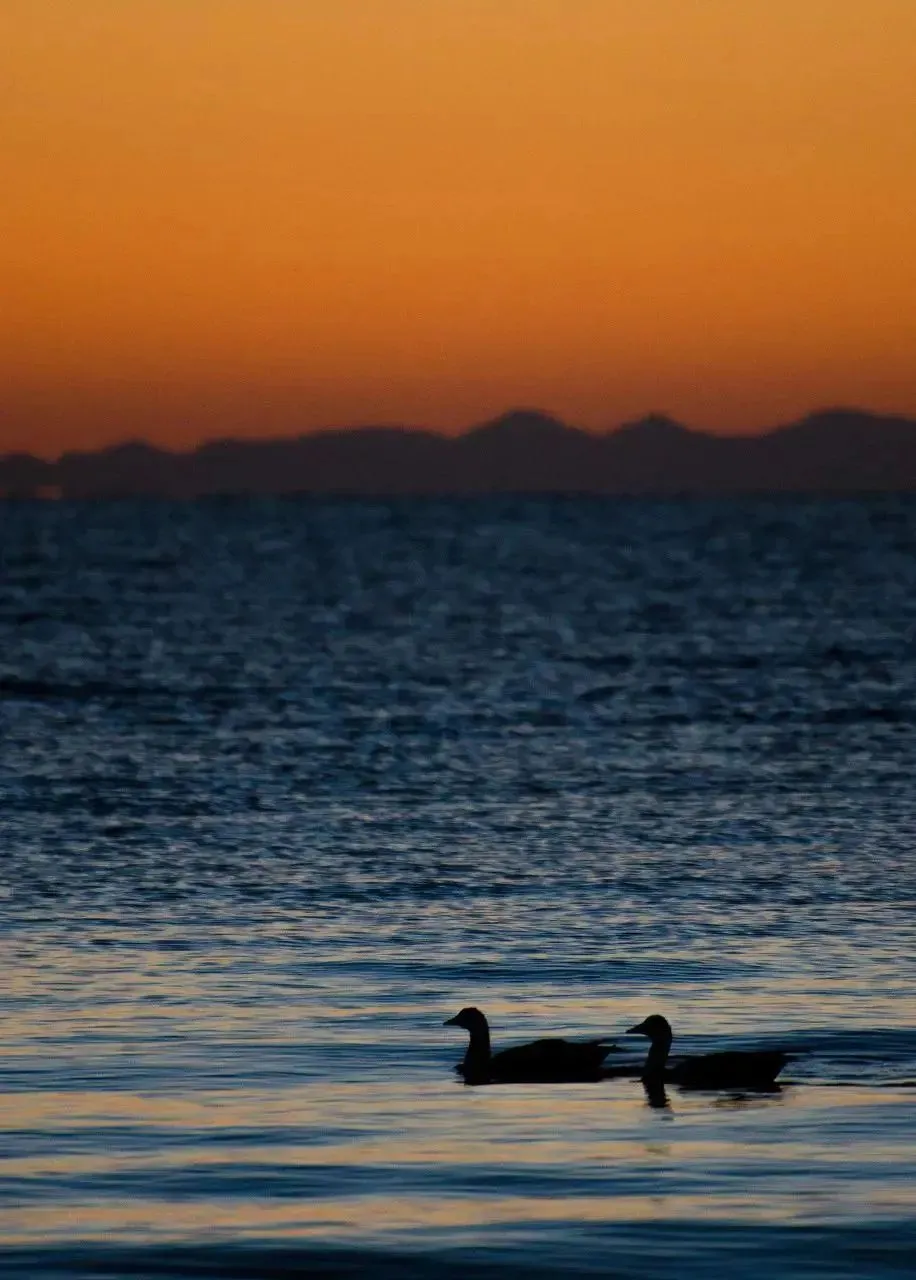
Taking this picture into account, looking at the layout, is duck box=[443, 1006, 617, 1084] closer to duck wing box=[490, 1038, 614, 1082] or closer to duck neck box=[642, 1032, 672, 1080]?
duck wing box=[490, 1038, 614, 1082]

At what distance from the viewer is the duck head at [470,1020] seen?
17192 millimetres

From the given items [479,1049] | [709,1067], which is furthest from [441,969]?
[709,1067]

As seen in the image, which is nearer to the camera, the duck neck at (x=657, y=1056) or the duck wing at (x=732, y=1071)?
the duck wing at (x=732, y=1071)

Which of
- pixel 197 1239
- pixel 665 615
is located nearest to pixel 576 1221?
pixel 197 1239

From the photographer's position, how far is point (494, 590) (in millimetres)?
110438

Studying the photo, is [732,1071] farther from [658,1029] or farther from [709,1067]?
[658,1029]

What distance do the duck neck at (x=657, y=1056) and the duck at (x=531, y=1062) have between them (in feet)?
1.11

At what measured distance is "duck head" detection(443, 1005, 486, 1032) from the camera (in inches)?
677

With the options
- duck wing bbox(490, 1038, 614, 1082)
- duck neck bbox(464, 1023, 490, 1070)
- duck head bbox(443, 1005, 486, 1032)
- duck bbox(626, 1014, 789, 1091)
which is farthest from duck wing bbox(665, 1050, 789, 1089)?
duck head bbox(443, 1005, 486, 1032)

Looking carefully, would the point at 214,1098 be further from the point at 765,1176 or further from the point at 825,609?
the point at 825,609

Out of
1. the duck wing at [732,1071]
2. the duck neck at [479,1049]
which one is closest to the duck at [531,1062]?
the duck neck at [479,1049]

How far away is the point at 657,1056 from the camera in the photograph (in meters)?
16.9

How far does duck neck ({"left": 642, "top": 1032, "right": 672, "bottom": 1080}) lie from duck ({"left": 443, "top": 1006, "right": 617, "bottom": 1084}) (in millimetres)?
339

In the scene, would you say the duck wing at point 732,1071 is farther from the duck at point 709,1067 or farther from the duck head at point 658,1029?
the duck head at point 658,1029
